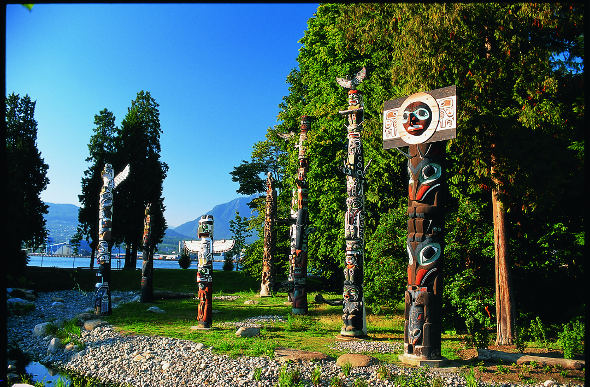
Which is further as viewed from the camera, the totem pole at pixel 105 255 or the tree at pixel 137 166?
the tree at pixel 137 166

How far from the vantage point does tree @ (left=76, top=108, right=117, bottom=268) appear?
3394 centimetres

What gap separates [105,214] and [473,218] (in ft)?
41.5

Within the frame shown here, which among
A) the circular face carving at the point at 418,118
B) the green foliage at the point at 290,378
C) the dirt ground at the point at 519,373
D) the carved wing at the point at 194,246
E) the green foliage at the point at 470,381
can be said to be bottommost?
the green foliage at the point at 290,378

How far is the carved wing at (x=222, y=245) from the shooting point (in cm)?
1310

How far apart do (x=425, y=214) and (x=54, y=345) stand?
10500 millimetres

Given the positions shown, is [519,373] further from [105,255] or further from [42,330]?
[42,330]

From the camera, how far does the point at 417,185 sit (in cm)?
923

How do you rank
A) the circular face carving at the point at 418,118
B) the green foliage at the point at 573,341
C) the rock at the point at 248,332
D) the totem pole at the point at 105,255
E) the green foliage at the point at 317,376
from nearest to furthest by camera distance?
the green foliage at the point at 317,376, the circular face carving at the point at 418,118, the green foliage at the point at 573,341, the rock at the point at 248,332, the totem pole at the point at 105,255

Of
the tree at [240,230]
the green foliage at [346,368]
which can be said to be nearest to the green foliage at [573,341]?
the green foliage at [346,368]

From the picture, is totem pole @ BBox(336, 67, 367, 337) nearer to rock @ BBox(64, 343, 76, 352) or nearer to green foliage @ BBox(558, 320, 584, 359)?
green foliage @ BBox(558, 320, 584, 359)

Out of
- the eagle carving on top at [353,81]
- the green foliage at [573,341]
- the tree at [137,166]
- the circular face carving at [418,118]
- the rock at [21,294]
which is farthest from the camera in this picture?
the tree at [137,166]

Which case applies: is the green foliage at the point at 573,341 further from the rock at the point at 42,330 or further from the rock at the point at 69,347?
the rock at the point at 42,330

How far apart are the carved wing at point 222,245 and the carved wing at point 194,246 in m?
0.46

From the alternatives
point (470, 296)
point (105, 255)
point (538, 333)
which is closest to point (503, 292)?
point (470, 296)
